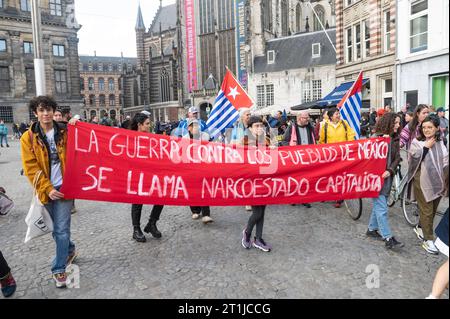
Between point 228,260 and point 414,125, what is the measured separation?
430 cm

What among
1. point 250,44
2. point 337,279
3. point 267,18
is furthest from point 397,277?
point 267,18

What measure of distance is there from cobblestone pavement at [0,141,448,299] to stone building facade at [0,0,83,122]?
37559 millimetres

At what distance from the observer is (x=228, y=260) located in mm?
4316

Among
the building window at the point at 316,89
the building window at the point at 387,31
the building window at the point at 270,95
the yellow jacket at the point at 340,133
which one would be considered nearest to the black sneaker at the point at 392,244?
the yellow jacket at the point at 340,133

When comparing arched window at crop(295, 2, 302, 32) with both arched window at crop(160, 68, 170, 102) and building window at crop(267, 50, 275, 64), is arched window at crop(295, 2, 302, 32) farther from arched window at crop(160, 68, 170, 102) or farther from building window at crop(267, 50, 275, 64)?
arched window at crop(160, 68, 170, 102)

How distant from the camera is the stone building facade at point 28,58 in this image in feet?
127

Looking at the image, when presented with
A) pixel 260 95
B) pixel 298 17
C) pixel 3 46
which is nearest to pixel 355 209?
pixel 260 95

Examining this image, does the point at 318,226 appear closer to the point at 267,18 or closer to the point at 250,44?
the point at 250,44

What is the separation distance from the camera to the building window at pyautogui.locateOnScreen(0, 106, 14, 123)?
38.1 metres

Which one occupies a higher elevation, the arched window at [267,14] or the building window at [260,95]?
the arched window at [267,14]

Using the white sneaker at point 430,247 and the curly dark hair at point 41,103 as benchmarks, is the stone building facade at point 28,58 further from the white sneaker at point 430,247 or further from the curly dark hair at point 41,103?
the white sneaker at point 430,247

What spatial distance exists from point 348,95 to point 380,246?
346 centimetres

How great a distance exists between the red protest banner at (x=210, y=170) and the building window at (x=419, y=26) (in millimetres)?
13676

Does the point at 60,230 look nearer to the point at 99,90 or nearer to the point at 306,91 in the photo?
the point at 306,91
